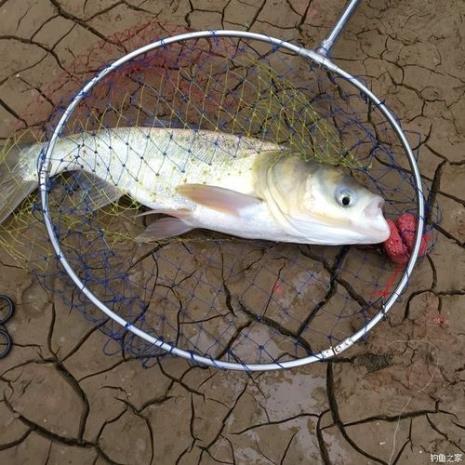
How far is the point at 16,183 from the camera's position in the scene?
13.5 ft

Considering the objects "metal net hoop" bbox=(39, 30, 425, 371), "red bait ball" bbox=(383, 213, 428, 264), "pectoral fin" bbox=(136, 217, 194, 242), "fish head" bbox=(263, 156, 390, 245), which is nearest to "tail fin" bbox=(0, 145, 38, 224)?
"metal net hoop" bbox=(39, 30, 425, 371)

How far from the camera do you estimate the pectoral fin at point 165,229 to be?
4.05 metres

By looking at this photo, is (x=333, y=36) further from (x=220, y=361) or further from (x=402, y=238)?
(x=220, y=361)

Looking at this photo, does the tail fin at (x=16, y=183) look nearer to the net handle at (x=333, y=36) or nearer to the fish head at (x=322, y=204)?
the fish head at (x=322, y=204)

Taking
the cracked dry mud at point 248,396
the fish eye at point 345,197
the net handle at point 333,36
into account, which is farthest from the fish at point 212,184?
the cracked dry mud at point 248,396

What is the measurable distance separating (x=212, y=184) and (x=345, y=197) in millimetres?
971

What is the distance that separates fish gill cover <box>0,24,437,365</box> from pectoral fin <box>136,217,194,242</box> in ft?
0.53

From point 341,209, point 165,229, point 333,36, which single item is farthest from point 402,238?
point 165,229

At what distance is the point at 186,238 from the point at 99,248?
705mm

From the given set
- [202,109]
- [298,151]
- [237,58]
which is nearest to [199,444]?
[298,151]

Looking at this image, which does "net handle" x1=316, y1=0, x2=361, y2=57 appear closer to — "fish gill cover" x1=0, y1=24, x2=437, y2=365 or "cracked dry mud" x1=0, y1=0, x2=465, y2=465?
"fish gill cover" x1=0, y1=24, x2=437, y2=365

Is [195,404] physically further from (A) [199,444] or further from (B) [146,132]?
(B) [146,132]

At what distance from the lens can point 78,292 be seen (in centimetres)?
417

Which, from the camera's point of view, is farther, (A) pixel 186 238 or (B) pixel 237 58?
(B) pixel 237 58
